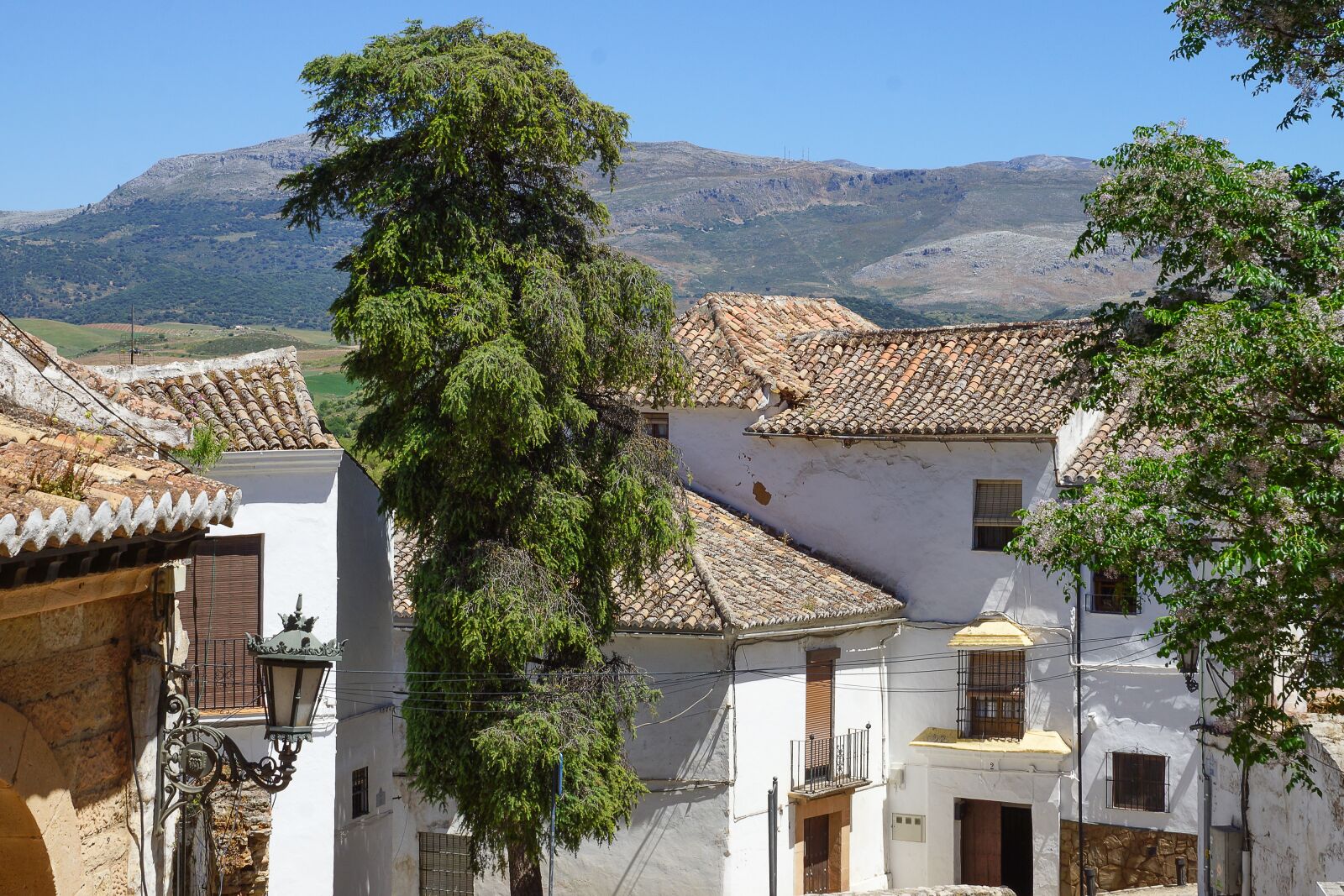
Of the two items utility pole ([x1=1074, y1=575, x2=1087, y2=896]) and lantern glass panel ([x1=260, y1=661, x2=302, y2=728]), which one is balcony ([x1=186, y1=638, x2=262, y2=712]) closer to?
lantern glass panel ([x1=260, y1=661, x2=302, y2=728])

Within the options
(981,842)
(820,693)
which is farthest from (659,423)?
(981,842)

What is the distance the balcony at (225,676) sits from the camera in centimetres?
1261

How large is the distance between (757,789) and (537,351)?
793cm

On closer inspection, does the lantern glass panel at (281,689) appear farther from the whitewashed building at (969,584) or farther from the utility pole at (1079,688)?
the utility pole at (1079,688)

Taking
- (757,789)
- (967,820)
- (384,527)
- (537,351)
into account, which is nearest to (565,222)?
(537,351)

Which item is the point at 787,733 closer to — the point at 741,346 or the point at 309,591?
the point at 741,346

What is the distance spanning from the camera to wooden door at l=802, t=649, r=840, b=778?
1988 cm

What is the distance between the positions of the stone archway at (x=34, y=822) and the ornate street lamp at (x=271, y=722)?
0.58 m

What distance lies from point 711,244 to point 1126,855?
115 m

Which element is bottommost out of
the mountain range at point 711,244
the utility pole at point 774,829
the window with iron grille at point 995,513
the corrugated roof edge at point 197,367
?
the utility pole at point 774,829

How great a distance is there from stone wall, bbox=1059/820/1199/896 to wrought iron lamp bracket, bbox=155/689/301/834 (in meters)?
16.9

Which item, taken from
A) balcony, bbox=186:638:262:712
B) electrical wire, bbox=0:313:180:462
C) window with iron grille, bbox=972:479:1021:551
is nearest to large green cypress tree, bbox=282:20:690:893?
balcony, bbox=186:638:262:712

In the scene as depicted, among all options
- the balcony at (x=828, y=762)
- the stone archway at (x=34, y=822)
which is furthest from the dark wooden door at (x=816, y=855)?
the stone archway at (x=34, y=822)

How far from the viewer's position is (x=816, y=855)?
66.3 ft
